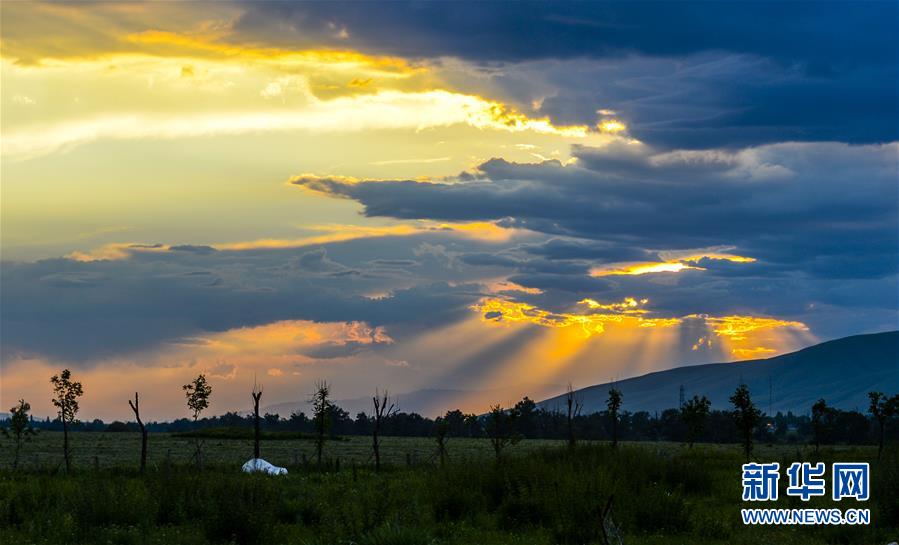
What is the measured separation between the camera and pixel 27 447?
8512 cm

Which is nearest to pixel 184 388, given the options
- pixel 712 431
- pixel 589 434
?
pixel 589 434

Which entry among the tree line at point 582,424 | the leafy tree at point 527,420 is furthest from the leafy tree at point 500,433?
the leafy tree at point 527,420

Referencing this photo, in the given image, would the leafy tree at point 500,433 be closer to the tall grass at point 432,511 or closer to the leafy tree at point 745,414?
the tall grass at point 432,511

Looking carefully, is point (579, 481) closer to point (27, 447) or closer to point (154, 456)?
point (154, 456)

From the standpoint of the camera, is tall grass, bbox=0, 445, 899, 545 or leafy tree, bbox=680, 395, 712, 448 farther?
leafy tree, bbox=680, 395, 712, 448

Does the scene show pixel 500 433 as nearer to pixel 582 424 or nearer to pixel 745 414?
pixel 745 414

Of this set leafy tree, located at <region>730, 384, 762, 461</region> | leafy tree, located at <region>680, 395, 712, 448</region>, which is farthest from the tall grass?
leafy tree, located at <region>680, 395, 712, 448</region>

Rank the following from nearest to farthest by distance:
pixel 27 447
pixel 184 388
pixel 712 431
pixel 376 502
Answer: pixel 376 502
pixel 27 447
pixel 184 388
pixel 712 431

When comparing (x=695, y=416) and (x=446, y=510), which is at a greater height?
(x=695, y=416)

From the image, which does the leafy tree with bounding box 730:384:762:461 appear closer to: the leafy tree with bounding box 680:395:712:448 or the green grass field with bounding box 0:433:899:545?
the leafy tree with bounding box 680:395:712:448

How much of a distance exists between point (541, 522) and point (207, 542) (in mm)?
8941

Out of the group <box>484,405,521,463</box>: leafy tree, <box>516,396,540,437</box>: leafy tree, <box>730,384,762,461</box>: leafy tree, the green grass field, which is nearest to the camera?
the green grass field

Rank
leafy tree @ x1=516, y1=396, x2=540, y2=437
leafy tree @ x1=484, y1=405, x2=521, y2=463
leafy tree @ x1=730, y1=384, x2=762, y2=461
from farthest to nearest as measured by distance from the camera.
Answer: leafy tree @ x1=516, y1=396, x2=540, y2=437 → leafy tree @ x1=730, y1=384, x2=762, y2=461 → leafy tree @ x1=484, y1=405, x2=521, y2=463

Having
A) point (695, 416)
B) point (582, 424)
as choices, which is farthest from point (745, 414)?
point (582, 424)
